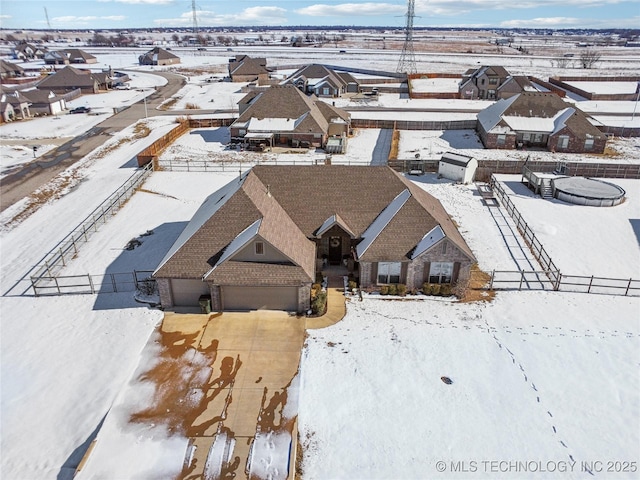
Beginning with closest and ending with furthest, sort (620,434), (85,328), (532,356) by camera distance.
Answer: (620,434) < (532,356) < (85,328)

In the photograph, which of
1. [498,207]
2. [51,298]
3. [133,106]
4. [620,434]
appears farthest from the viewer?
[133,106]

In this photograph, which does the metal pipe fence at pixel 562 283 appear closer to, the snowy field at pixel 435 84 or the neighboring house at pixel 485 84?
the neighboring house at pixel 485 84

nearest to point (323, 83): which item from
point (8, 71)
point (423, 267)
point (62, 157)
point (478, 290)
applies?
point (62, 157)

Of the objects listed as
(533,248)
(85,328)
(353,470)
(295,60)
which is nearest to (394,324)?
(353,470)

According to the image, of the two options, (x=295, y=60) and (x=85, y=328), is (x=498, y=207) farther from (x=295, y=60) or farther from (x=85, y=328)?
(x=295, y=60)

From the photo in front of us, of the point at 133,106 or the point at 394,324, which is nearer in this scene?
the point at 394,324

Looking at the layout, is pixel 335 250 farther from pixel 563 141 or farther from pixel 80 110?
pixel 80 110

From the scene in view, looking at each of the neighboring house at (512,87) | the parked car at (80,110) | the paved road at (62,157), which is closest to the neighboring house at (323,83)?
the paved road at (62,157)
